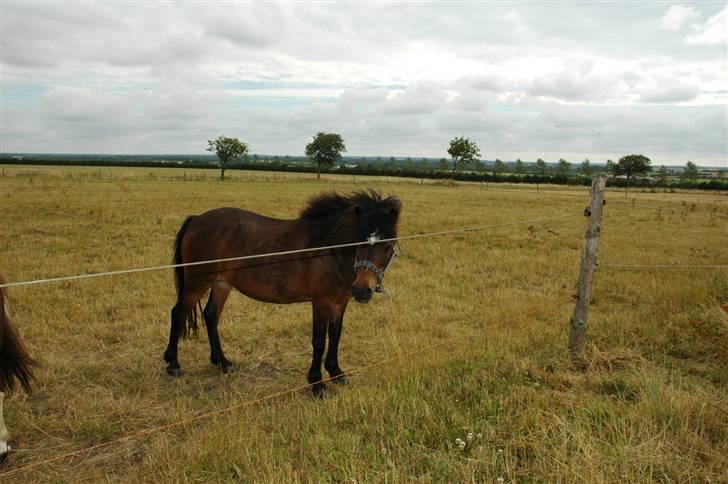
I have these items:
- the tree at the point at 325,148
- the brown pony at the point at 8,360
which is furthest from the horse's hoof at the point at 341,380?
the tree at the point at 325,148

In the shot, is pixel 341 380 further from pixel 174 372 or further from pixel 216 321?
pixel 174 372

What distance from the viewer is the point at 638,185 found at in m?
64.4

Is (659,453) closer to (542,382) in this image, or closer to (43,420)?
(542,382)

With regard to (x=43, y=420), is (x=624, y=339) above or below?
above

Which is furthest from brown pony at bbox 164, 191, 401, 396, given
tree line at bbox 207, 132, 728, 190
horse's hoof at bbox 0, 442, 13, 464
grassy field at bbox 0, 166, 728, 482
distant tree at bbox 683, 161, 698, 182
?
distant tree at bbox 683, 161, 698, 182

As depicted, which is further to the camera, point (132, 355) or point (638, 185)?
point (638, 185)

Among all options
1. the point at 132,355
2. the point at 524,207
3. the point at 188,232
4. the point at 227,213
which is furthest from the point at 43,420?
the point at 524,207

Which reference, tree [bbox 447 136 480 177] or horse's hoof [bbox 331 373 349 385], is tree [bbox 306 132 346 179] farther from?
horse's hoof [bbox 331 373 349 385]

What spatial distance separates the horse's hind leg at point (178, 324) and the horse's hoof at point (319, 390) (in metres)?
1.78

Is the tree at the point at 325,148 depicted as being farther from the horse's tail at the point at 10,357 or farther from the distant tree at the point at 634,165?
the horse's tail at the point at 10,357

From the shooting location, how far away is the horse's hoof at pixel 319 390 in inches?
191

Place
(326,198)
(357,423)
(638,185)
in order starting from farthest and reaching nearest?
(638,185), (326,198), (357,423)

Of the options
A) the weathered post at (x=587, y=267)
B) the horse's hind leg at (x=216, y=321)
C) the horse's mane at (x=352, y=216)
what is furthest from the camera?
the horse's hind leg at (x=216, y=321)

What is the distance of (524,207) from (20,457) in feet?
96.8
